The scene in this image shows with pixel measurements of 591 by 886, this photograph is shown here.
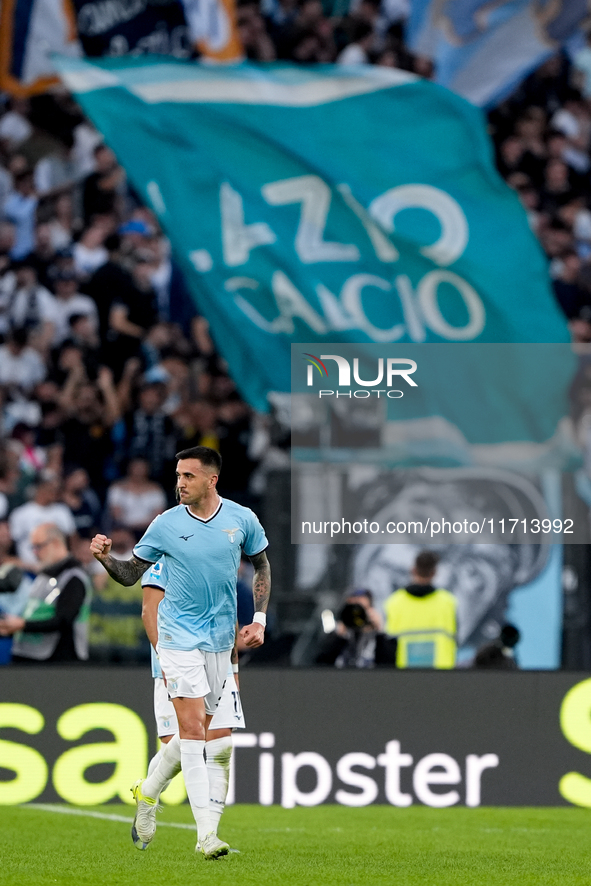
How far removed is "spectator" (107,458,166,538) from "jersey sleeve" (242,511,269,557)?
22.5 feet

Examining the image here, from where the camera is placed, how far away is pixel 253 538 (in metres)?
8.21

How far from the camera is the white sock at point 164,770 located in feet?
26.8

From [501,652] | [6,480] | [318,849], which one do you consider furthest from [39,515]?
[318,849]

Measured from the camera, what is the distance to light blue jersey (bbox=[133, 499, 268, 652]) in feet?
26.2

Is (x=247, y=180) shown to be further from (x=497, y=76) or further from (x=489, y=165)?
(x=497, y=76)

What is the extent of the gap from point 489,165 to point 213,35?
375 centimetres

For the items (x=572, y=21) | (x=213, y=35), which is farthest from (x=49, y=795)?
(x=572, y=21)

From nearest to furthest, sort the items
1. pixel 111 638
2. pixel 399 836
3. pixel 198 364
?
pixel 399 836, pixel 111 638, pixel 198 364

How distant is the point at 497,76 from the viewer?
15062 millimetres

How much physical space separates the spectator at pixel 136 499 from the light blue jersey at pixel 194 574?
23.0 feet

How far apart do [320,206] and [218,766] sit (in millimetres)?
6232

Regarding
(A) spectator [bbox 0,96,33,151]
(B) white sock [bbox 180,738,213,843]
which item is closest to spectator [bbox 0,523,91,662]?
(B) white sock [bbox 180,738,213,843]

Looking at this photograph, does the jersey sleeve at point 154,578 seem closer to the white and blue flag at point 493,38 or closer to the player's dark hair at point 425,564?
the player's dark hair at point 425,564

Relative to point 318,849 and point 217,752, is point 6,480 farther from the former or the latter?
point 217,752
